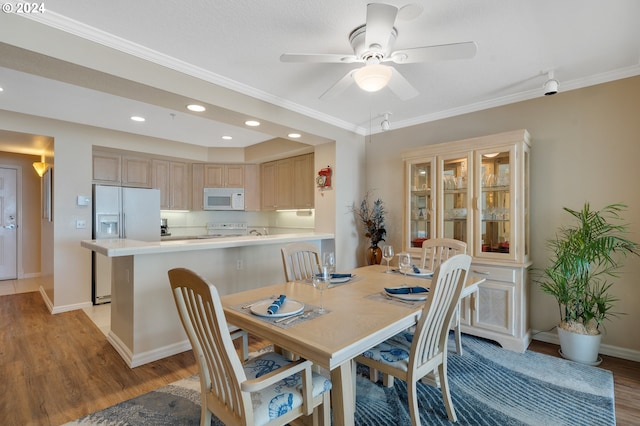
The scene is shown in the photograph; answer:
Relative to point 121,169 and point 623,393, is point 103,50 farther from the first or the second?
point 623,393

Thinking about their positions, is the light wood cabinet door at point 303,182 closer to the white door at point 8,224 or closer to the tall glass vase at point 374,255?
the tall glass vase at point 374,255

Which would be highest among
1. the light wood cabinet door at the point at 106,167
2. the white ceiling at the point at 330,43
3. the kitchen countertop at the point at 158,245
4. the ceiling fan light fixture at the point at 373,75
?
the white ceiling at the point at 330,43

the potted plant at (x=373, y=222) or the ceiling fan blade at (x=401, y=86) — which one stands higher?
the ceiling fan blade at (x=401, y=86)

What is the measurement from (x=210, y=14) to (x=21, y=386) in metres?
2.96

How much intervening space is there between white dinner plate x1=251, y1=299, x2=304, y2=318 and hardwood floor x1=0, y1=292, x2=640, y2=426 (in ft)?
4.26

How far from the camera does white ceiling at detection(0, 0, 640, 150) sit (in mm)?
1833

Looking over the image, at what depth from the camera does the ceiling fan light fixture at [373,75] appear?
76.2 inches

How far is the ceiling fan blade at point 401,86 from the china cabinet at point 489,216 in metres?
1.18

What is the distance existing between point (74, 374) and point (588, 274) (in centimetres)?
439

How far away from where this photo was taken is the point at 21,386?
2.27 metres

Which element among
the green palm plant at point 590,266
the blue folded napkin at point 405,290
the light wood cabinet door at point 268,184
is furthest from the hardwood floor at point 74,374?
the light wood cabinet door at point 268,184

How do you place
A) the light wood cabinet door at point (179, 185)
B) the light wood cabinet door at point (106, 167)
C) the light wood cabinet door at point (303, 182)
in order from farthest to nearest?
the light wood cabinet door at point (179, 185)
the light wood cabinet door at point (303, 182)
the light wood cabinet door at point (106, 167)

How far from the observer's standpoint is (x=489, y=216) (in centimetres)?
311

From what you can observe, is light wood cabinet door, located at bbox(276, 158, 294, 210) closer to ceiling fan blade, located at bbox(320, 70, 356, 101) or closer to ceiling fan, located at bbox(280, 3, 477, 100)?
ceiling fan blade, located at bbox(320, 70, 356, 101)
